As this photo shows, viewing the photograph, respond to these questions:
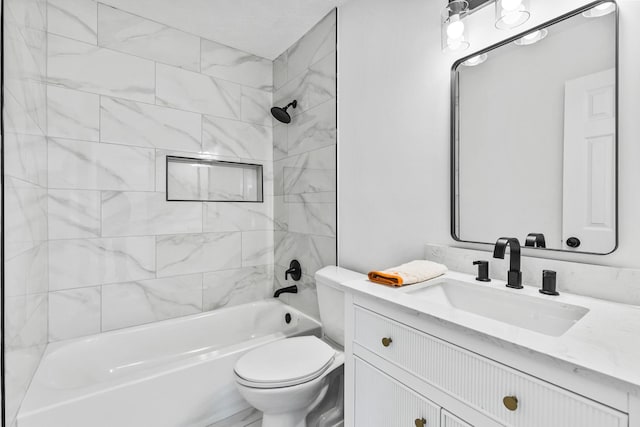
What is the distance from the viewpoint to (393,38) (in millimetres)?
1644

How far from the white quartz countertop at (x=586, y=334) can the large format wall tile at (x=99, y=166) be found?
179 centimetres

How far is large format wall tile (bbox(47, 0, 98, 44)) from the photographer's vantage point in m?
1.80

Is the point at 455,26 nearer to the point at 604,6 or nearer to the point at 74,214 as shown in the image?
the point at 604,6

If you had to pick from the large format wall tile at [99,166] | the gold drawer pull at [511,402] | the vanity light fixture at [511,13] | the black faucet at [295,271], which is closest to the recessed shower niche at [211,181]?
the large format wall tile at [99,166]

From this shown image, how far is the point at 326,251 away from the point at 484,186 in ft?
3.55

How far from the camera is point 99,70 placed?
192 centimetres

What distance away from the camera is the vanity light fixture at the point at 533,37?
1.08 meters

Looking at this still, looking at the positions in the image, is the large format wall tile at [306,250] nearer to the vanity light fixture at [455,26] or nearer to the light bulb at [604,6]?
the vanity light fixture at [455,26]

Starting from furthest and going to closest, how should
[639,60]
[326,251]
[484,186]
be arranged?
[326,251] < [484,186] < [639,60]

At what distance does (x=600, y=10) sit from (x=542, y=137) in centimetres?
40

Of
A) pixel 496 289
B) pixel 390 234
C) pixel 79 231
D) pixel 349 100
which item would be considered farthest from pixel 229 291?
pixel 496 289

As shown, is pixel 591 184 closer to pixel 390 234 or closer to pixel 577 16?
pixel 577 16

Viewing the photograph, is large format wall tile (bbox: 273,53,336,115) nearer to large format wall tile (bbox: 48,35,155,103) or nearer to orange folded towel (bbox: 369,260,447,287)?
large format wall tile (bbox: 48,35,155,103)

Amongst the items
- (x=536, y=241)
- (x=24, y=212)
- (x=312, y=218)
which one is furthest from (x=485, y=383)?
(x=24, y=212)
